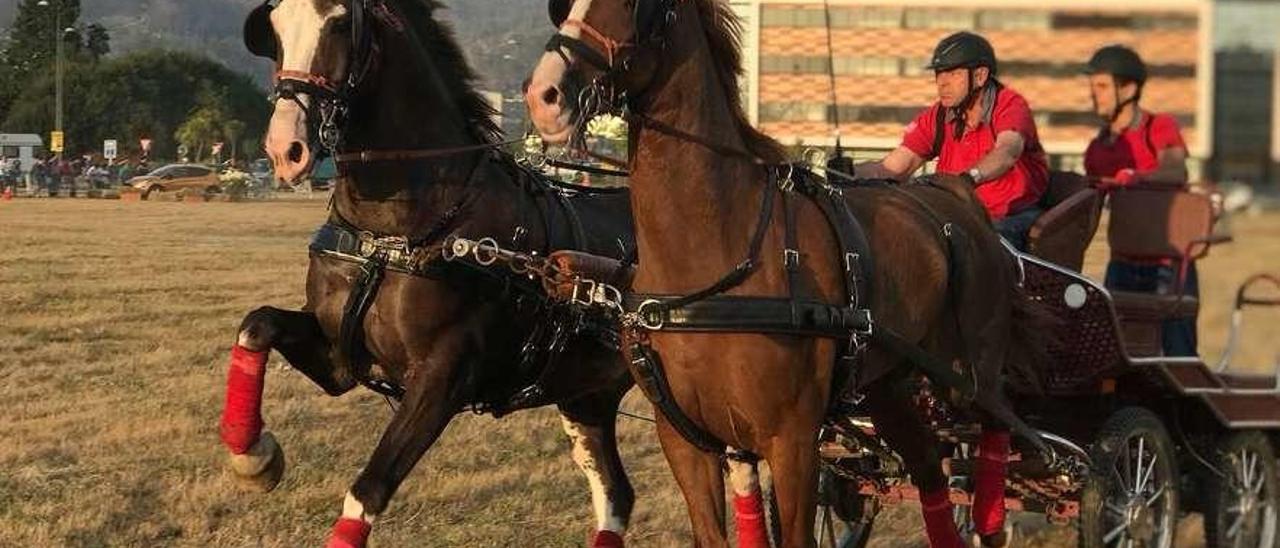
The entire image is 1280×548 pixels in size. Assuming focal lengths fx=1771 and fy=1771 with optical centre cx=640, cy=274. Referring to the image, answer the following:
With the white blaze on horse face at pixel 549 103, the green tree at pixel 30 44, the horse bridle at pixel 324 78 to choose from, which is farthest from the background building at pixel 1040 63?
the green tree at pixel 30 44

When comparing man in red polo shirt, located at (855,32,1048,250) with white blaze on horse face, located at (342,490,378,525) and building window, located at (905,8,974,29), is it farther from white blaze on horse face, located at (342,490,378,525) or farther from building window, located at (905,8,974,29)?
white blaze on horse face, located at (342,490,378,525)

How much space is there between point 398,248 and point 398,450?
75 centimetres

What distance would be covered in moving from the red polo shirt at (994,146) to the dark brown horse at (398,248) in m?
1.48

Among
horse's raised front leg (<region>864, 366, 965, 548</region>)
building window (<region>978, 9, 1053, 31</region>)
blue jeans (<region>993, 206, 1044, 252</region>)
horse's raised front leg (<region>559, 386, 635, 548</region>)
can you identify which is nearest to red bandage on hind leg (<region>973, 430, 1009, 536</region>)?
horse's raised front leg (<region>864, 366, 965, 548</region>)

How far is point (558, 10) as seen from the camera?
16.2ft

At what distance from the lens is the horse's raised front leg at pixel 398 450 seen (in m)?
5.82

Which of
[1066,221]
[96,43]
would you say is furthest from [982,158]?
[96,43]

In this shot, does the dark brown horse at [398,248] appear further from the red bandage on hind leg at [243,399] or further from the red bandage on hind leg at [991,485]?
the red bandage on hind leg at [991,485]

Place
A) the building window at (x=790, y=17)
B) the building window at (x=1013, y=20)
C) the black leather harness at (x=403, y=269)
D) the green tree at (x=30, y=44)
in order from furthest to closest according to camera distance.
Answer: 1. the green tree at (x=30, y=44)
2. the building window at (x=790, y=17)
3. the black leather harness at (x=403, y=269)
4. the building window at (x=1013, y=20)

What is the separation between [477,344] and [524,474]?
9.74 ft

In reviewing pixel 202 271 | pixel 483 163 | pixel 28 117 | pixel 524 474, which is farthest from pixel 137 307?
pixel 28 117

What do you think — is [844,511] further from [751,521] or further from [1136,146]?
[751,521]

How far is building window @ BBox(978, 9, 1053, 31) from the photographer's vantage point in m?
5.56

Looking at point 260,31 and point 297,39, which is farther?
point 260,31
